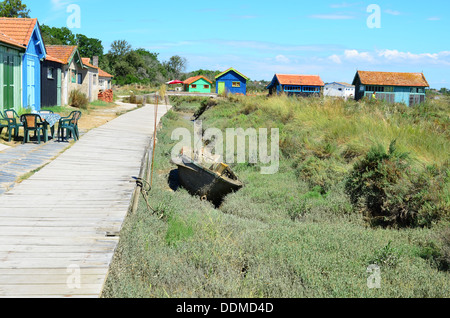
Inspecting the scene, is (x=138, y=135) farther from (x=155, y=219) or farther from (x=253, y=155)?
(x=155, y=219)

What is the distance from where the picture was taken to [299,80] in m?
51.3

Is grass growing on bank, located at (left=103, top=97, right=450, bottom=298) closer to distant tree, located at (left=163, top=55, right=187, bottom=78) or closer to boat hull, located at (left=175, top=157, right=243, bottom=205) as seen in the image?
boat hull, located at (left=175, top=157, right=243, bottom=205)

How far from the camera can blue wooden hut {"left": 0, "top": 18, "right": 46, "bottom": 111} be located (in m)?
18.2

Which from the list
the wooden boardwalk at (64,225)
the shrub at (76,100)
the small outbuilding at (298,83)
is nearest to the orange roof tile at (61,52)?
the shrub at (76,100)

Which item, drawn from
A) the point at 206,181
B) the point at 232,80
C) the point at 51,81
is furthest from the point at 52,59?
the point at 232,80

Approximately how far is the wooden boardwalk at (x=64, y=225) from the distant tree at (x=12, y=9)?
4786cm

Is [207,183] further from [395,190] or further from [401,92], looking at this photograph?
[401,92]

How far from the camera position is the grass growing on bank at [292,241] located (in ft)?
16.6

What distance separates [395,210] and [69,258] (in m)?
5.74

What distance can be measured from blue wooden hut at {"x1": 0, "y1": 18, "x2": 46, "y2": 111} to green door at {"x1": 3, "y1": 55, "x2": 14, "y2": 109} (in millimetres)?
1281

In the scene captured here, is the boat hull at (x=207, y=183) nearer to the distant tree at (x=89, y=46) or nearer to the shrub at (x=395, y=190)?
the shrub at (x=395, y=190)

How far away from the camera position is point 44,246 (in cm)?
538

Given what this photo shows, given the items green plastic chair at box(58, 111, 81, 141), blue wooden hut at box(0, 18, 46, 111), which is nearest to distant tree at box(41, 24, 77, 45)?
blue wooden hut at box(0, 18, 46, 111)

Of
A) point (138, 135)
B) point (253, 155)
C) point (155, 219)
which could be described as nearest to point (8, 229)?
point (155, 219)
